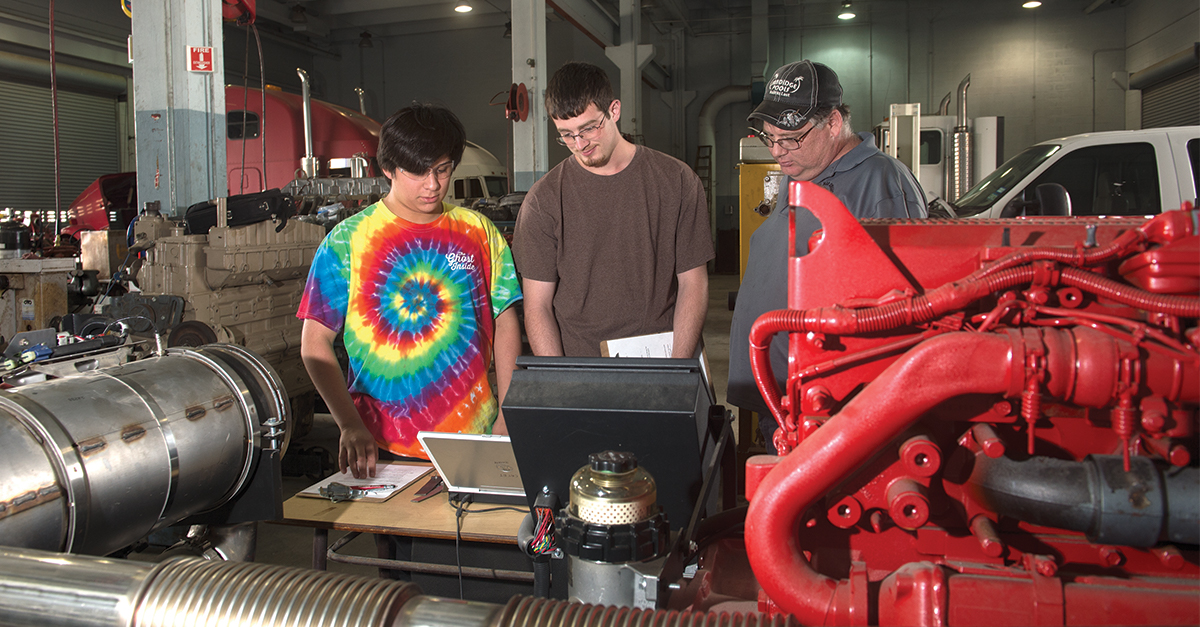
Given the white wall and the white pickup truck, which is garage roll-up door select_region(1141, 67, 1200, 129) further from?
the white pickup truck

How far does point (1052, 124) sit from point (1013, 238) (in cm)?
1300

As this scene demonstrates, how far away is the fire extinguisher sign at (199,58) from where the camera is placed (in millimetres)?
3598

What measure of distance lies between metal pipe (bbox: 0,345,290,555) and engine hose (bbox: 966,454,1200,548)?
3.83ft

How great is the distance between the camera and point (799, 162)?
1771mm

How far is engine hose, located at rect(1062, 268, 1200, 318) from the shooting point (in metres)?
0.77

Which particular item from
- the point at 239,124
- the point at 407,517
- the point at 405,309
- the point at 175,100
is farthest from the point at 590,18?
the point at 407,517

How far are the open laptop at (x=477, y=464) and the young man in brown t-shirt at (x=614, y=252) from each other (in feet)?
1.66

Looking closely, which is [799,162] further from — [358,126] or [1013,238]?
[358,126]

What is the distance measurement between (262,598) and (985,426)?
2.59ft

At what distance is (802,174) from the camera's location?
1799mm

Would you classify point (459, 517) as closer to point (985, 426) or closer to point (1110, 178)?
point (985, 426)

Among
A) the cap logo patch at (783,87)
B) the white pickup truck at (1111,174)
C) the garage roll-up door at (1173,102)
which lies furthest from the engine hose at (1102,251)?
the garage roll-up door at (1173,102)

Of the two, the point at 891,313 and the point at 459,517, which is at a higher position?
the point at 891,313

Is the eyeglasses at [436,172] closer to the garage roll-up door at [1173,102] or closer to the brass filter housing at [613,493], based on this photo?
the brass filter housing at [613,493]
